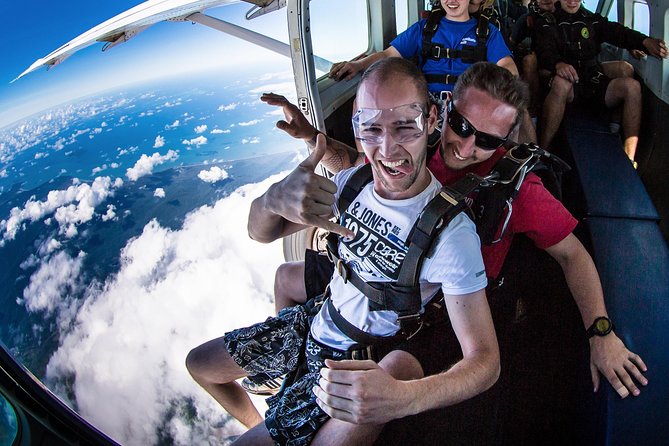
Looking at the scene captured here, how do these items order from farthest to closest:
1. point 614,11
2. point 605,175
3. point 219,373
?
point 614,11, point 605,175, point 219,373

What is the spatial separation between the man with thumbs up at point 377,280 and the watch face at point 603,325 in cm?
49

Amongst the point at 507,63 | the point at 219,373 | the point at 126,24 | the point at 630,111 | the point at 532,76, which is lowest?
the point at 219,373

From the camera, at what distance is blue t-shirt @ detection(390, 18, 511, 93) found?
2479 mm

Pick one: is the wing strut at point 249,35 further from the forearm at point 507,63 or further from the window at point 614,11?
the window at point 614,11

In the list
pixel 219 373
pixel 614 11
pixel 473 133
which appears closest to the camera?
pixel 473 133

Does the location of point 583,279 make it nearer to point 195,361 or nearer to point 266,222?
point 266,222

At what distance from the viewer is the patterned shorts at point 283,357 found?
1238 millimetres

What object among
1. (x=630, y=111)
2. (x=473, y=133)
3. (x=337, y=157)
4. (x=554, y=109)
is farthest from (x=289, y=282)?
(x=630, y=111)

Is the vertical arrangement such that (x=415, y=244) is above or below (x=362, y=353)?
above

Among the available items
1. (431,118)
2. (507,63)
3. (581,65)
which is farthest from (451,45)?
(431,118)

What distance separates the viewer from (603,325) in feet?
4.39

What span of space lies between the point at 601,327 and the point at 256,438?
3.44ft

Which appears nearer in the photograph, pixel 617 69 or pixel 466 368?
pixel 466 368

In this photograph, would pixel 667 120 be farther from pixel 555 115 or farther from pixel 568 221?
pixel 568 221
